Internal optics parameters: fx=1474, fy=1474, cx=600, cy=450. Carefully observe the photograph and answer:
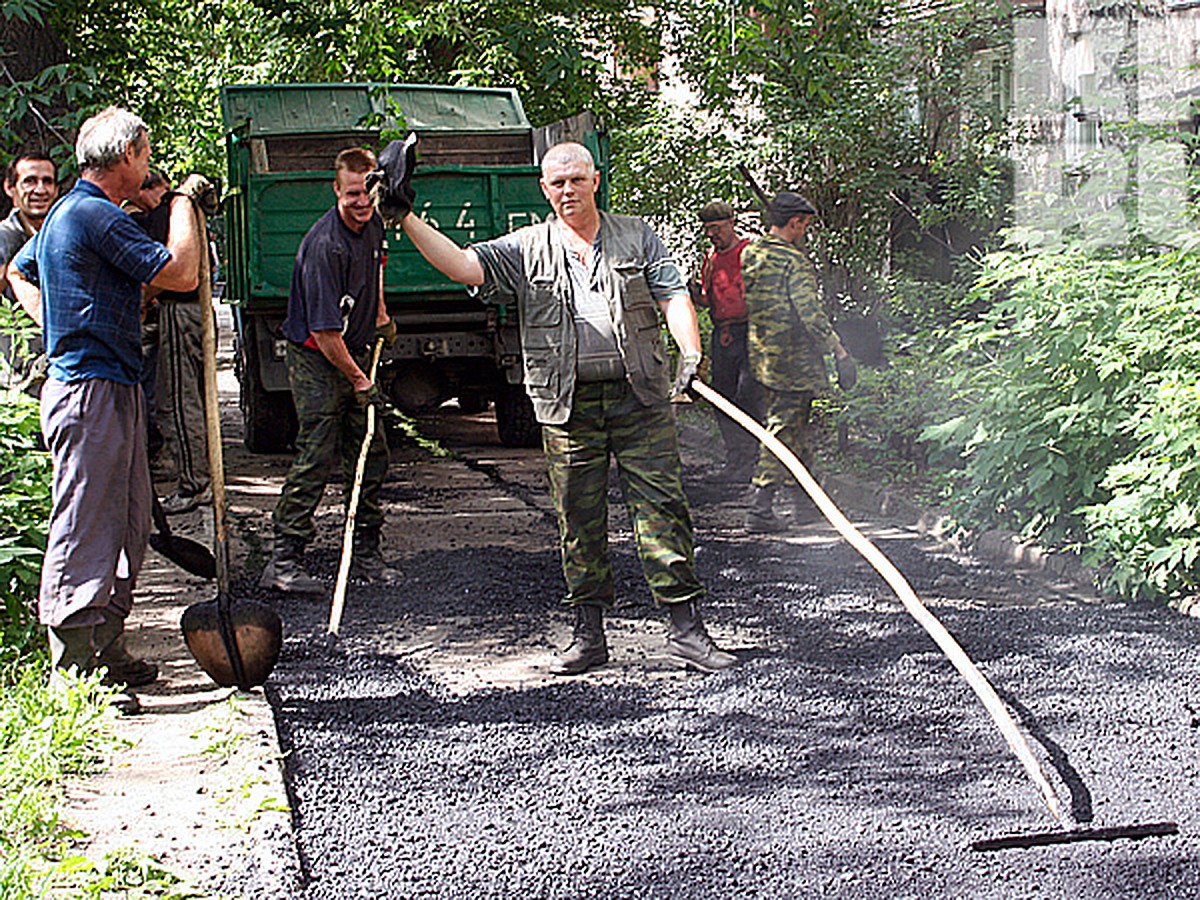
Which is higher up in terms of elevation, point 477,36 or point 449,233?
point 477,36

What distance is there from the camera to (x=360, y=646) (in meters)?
6.32

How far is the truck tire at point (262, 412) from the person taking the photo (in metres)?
11.4

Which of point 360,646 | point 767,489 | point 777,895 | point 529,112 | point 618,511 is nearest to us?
point 777,895

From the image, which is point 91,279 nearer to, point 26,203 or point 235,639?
point 235,639

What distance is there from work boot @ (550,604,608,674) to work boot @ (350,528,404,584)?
6.19ft

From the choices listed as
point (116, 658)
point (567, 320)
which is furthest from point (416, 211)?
point (116, 658)

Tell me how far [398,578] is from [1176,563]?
3.78 m

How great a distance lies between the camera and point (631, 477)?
591 centimetres

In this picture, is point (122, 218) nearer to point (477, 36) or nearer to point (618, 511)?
point (618, 511)

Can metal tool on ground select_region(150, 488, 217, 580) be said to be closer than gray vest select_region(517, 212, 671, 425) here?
No

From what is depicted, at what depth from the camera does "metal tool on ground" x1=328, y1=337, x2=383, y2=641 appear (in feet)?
20.9

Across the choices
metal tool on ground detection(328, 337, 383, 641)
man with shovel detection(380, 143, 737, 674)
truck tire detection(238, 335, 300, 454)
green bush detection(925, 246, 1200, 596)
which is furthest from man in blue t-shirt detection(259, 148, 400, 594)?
truck tire detection(238, 335, 300, 454)

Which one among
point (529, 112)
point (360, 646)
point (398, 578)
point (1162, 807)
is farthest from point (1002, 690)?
point (529, 112)

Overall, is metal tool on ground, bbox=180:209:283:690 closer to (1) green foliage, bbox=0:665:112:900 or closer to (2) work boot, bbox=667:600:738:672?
(1) green foliage, bbox=0:665:112:900
